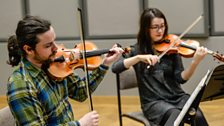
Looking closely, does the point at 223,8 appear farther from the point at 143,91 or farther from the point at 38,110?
the point at 38,110

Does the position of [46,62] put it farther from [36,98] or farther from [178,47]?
[178,47]

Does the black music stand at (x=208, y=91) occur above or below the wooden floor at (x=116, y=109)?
above

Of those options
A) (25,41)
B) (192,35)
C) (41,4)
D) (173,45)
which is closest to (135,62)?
(173,45)

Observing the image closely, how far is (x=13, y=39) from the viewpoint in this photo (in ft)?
5.89

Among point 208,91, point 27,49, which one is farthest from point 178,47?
point 27,49

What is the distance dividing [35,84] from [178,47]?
1314 millimetres

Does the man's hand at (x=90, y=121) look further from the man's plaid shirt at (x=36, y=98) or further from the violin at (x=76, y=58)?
the violin at (x=76, y=58)

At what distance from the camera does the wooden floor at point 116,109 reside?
3.57 metres

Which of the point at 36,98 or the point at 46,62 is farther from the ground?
the point at 46,62

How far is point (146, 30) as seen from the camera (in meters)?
2.46

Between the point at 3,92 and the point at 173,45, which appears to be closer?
the point at 173,45

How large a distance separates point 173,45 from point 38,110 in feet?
4.22

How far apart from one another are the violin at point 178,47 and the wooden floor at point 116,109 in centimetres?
98

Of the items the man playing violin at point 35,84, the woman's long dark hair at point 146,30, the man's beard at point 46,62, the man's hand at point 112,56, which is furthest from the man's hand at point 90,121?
the woman's long dark hair at point 146,30
